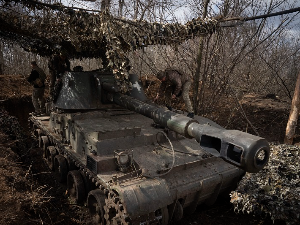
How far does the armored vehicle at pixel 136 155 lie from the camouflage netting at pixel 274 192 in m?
0.36

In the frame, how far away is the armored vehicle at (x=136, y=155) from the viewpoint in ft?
11.0

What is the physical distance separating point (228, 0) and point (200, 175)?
6072 mm

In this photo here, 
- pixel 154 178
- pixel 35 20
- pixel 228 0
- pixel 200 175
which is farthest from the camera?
pixel 228 0

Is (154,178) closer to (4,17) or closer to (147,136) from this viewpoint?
(147,136)

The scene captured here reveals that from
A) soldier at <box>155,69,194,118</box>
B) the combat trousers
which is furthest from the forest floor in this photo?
soldier at <box>155,69,194,118</box>

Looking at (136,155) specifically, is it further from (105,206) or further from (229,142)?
(229,142)

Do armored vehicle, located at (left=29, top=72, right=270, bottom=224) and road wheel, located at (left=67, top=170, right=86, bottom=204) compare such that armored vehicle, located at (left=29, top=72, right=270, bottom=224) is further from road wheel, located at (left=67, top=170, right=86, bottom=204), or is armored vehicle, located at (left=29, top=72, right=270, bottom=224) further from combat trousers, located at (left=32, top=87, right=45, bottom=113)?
combat trousers, located at (left=32, top=87, right=45, bottom=113)

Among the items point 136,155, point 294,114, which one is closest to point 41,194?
point 136,155

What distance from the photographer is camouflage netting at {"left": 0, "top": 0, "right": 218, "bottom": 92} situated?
511cm

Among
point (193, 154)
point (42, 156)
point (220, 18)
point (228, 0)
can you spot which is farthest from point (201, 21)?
point (42, 156)

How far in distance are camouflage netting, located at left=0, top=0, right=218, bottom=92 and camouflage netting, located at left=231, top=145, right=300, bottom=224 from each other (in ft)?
10.2

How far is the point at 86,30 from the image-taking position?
216 inches

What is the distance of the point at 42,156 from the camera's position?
8.37 metres

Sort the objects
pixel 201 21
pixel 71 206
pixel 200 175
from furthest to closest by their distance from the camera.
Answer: pixel 201 21 < pixel 71 206 < pixel 200 175
